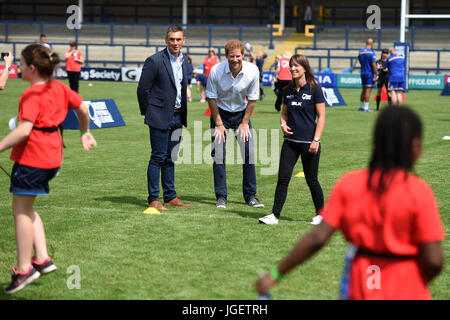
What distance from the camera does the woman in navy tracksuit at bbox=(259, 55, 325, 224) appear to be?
23.8 feet

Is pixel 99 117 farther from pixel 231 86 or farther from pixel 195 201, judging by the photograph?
pixel 231 86

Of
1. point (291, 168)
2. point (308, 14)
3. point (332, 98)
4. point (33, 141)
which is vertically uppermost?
point (308, 14)

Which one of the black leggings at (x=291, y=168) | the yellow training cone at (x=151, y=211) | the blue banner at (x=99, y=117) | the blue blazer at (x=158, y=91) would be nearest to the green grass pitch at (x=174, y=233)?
the yellow training cone at (x=151, y=211)

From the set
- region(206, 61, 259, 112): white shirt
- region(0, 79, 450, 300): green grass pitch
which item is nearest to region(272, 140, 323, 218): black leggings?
region(0, 79, 450, 300): green grass pitch

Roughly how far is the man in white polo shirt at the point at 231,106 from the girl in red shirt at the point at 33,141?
3466 mm

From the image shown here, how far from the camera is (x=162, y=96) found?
822 centimetres

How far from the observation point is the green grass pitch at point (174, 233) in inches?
210

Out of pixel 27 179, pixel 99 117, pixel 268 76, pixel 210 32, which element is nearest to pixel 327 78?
pixel 268 76

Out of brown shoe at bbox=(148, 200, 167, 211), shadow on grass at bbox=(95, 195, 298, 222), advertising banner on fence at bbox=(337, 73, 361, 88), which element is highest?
advertising banner on fence at bbox=(337, 73, 361, 88)

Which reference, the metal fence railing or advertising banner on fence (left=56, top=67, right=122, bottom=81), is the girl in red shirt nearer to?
advertising banner on fence (left=56, top=67, right=122, bottom=81)

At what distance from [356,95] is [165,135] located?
23.9 metres

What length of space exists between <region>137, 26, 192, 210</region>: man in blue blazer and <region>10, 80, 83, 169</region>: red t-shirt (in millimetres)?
3073

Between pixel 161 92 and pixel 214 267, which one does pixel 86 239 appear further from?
pixel 161 92

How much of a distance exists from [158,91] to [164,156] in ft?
2.49
